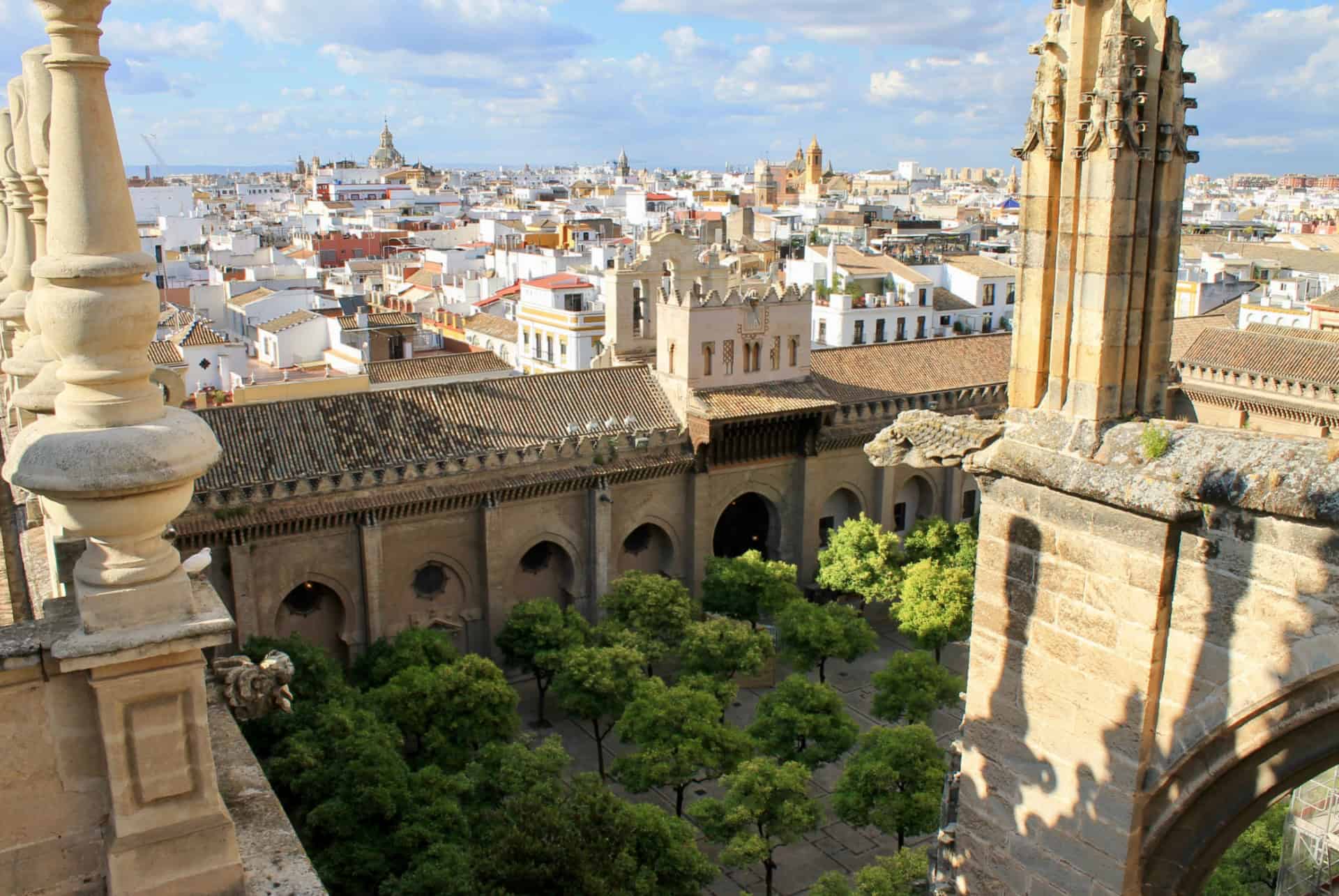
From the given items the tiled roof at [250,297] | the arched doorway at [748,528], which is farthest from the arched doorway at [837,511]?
the tiled roof at [250,297]

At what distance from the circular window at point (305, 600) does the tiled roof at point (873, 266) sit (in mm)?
33348

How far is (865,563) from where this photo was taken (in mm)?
27438

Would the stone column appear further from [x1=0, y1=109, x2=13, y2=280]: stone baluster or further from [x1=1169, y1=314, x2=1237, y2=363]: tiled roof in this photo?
[x1=1169, y1=314, x2=1237, y2=363]: tiled roof

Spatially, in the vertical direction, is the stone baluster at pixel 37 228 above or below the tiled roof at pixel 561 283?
above

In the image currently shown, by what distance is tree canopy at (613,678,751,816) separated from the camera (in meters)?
18.4

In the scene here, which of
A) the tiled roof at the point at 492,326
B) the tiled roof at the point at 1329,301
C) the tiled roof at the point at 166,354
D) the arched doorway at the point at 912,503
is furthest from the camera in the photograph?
the tiled roof at the point at 492,326

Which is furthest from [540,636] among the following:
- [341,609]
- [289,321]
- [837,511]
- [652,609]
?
[289,321]

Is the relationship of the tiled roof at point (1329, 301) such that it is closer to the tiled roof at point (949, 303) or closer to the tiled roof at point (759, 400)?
the tiled roof at point (949, 303)

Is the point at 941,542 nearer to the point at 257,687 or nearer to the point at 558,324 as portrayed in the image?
the point at 558,324

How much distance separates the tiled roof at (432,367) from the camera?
3662 centimetres

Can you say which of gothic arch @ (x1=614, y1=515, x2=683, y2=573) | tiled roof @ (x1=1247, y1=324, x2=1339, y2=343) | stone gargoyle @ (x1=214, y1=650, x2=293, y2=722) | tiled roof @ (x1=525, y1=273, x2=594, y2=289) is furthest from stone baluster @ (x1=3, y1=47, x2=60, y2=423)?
tiled roof @ (x1=525, y1=273, x2=594, y2=289)

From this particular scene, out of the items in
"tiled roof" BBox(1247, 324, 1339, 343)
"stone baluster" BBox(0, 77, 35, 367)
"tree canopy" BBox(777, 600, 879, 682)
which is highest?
"stone baluster" BBox(0, 77, 35, 367)

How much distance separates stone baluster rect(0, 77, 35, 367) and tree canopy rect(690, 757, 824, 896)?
1224 centimetres

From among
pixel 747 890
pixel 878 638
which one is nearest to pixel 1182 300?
pixel 878 638
